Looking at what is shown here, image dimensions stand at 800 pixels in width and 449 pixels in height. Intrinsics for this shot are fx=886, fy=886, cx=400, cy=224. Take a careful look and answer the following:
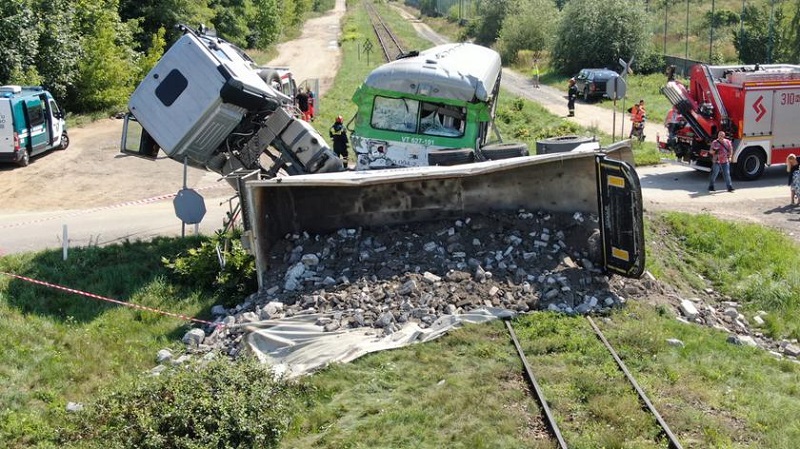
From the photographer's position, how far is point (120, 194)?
864 inches

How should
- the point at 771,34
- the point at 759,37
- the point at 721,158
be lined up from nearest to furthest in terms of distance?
the point at 721,158, the point at 771,34, the point at 759,37

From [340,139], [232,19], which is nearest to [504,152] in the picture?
[340,139]

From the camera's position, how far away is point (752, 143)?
72.9ft

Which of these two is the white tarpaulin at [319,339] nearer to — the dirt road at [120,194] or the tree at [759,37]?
the dirt road at [120,194]

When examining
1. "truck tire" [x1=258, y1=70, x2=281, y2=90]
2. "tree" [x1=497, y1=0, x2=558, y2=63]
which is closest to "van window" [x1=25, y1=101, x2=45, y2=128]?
"truck tire" [x1=258, y1=70, x2=281, y2=90]

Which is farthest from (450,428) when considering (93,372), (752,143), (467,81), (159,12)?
(159,12)

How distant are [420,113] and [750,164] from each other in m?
9.81

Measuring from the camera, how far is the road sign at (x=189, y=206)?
15.5 metres

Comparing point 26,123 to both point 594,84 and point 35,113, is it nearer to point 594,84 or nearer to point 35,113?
point 35,113

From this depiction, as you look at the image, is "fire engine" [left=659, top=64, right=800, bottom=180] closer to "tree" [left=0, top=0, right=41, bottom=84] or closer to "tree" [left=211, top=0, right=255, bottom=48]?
"tree" [left=0, top=0, right=41, bottom=84]

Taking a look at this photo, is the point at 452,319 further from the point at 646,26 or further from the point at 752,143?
the point at 646,26

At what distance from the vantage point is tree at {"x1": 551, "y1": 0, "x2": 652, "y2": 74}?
4919cm

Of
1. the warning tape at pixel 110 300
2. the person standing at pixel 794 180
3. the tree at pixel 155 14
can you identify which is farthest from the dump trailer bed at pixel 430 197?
the tree at pixel 155 14

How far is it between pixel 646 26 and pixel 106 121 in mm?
31096
